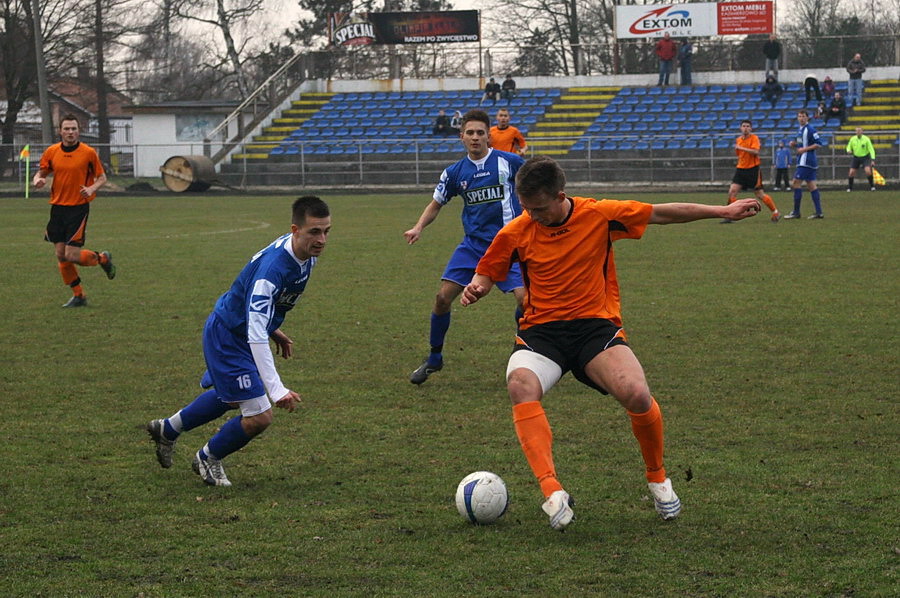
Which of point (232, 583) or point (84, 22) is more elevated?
point (84, 22)

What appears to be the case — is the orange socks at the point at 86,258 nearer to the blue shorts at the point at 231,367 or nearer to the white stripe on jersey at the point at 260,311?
the blue shorts at the point at 231,367

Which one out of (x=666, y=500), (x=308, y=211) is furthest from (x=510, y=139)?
(x=666, y=500)

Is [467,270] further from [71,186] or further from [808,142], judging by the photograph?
[808,142]

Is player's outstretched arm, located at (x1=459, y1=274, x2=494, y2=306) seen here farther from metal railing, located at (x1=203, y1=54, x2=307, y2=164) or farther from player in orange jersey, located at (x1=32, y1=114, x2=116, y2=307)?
metal railing, located at (x1=203, y1=54, x2=307, y2=164)

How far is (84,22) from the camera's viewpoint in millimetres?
47562

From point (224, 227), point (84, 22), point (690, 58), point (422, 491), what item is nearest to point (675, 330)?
point (422, 491)

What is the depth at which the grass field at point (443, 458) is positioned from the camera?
410 centimetres

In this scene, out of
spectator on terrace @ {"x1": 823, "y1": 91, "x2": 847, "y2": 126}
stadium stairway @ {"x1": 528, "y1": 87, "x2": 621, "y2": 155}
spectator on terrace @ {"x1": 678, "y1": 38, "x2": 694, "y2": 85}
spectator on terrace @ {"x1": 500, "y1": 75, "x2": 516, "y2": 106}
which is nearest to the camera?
spectator on terrace @ {"x1": 823, "y1": 91, "x2": 847, "y2": 126}

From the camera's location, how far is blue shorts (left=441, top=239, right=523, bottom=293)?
25.6 feet

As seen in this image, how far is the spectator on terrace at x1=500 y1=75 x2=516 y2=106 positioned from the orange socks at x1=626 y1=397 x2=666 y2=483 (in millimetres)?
36833

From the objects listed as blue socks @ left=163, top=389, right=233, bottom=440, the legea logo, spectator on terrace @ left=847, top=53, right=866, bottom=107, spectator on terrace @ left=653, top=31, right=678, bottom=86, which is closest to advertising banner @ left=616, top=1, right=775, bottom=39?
the legea logo

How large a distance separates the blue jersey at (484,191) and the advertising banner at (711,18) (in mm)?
34868

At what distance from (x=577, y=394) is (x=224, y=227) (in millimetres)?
15182

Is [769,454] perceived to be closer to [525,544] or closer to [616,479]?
[616,479]
